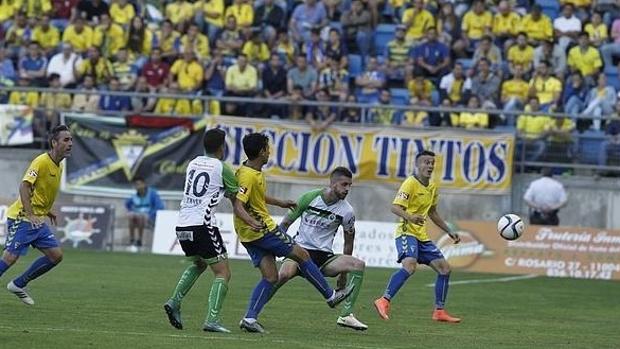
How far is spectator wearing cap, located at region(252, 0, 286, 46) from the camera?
32.7m

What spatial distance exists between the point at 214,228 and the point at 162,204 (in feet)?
53.4

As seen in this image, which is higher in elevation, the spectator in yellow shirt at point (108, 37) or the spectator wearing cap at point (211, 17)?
the spectator wearing cap at point (211, 17)

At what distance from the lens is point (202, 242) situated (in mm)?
Result: 14164

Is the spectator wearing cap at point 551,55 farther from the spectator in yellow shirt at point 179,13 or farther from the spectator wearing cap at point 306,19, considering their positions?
the spectator in yellow shirt at point 179,13

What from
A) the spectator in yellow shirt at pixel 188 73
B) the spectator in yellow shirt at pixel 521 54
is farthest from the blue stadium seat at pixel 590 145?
the spectator in yellow shirt at pixel 188 73

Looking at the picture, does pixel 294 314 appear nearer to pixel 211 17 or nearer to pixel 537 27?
pixel 537 27

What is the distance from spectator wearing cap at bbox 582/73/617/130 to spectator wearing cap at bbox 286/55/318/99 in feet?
19.0

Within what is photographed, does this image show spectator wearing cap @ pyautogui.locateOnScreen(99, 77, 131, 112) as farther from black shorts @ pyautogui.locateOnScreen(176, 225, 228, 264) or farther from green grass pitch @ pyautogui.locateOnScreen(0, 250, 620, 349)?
black shorts @ pyautogui.locateOnScreen(176, 225, 228, 264)

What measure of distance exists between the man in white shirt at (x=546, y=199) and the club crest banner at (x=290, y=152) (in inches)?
39.9

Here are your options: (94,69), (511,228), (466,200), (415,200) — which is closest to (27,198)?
(415,200)

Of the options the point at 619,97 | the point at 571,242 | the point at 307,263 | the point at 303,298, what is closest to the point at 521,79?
the point at 619,97

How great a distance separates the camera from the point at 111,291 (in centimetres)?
1977

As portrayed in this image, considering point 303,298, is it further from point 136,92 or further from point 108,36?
point 108,36

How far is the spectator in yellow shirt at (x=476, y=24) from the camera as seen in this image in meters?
31.2
